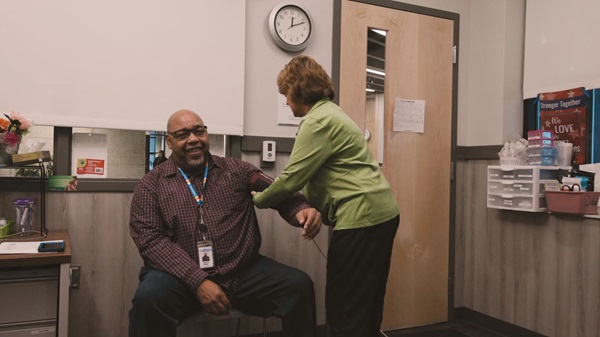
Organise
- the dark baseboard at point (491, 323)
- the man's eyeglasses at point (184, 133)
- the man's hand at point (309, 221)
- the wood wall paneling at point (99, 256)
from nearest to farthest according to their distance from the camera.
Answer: the man's hand at point (309, 221), the man's eyeglasses at point (184, 133), the wood wall paneling at point (99, 256), the dark baseboard at point (491, 323)

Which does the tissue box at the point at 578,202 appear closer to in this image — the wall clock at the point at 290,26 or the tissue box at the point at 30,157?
the wall clock at the point at 290,26

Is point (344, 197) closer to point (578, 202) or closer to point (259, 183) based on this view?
point (259, 183)

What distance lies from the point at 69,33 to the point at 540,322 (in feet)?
9.70

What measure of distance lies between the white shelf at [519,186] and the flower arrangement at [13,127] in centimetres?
252

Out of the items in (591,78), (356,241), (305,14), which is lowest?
(356,241)

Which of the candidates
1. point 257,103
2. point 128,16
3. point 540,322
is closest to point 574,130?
point 540,322

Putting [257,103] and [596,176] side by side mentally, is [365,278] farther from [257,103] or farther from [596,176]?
[596,176]

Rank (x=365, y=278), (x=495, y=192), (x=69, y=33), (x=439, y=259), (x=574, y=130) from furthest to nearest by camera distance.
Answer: (x=439, y=259) → (x=495, y=192) → (x=574, y=130) → (x=69, y=33) → (x=365, y=278)

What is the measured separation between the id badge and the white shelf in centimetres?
182

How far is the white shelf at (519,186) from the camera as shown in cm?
248

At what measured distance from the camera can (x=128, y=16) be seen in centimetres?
215

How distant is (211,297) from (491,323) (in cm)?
207

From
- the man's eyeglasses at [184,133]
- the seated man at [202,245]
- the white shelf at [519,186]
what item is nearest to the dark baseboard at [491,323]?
the white shelf at [519,186]

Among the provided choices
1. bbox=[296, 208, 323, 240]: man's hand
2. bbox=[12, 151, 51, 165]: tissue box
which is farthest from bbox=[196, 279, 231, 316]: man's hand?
bbox=[12, 151, 51, 165]: tissue box
